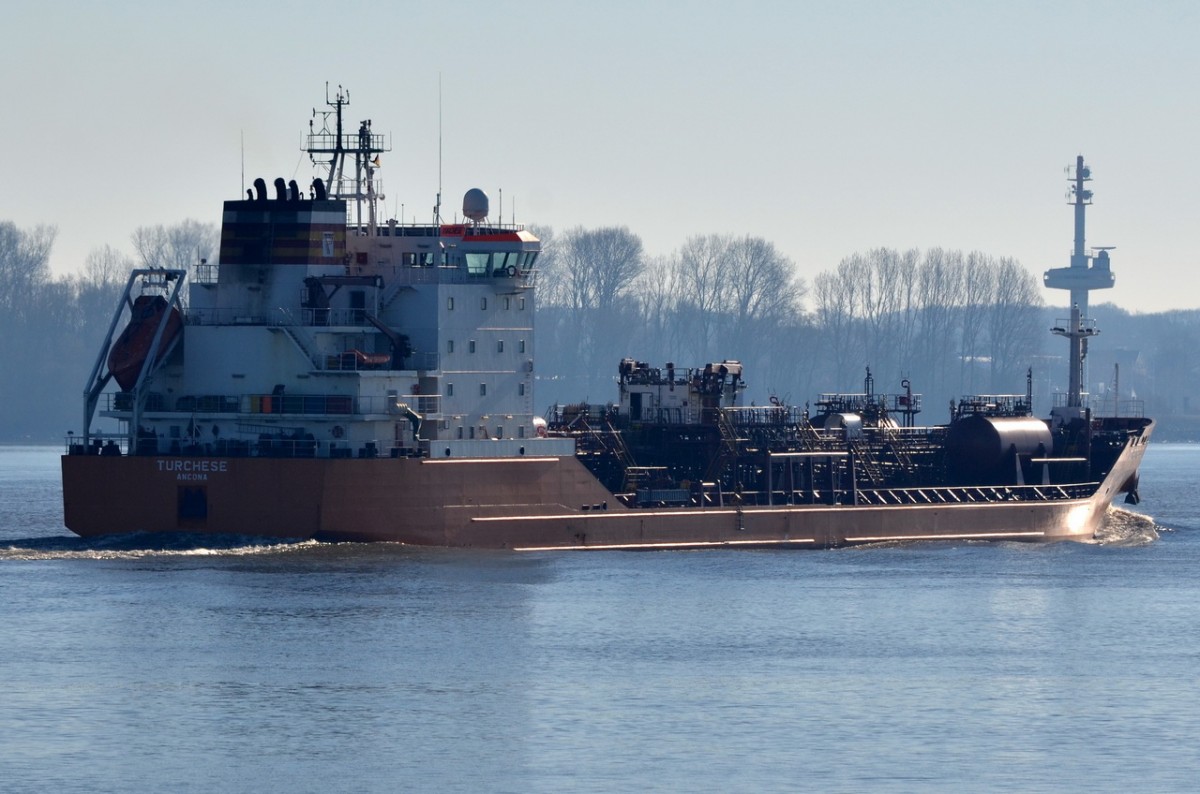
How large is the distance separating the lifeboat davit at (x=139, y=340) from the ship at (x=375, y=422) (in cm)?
6

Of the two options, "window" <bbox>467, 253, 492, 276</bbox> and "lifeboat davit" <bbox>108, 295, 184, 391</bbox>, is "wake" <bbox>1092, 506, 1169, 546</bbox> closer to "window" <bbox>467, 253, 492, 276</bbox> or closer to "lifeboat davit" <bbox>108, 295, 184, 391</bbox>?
"window" <bbox>467, 253, 492, 276</bbox>

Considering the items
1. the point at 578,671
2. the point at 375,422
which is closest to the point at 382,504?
the point at 375,422

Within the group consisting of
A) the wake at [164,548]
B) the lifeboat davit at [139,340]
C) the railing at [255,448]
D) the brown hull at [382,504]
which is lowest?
the wake at [164,548]

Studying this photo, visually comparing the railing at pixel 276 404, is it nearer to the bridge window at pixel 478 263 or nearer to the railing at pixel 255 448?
the railing at pixel 255 448

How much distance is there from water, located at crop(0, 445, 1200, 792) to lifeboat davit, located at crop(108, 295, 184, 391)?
4450 mm

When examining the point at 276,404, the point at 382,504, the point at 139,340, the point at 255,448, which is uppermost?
the point at 139,340

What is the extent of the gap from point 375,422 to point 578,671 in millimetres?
15901

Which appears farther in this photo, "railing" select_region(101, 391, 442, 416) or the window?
the window

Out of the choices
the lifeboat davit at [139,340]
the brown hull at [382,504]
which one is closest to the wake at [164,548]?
the brown hull at [382,504]

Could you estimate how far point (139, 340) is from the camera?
186 ft

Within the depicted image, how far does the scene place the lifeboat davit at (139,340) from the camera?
185 feet

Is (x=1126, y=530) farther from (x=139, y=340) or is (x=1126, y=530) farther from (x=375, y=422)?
(x=139, y=340)

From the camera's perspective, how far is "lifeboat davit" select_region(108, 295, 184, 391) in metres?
56.4

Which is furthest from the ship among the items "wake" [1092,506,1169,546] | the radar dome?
"wake" [1092,506,1169,546]
